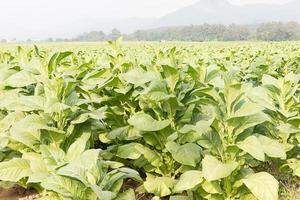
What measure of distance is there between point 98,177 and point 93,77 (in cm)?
126

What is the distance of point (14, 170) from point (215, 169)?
4.58ft

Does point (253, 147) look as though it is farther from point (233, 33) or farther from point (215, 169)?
point (233, 33)

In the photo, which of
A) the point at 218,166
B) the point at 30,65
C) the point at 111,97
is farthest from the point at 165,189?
the point at 30,65

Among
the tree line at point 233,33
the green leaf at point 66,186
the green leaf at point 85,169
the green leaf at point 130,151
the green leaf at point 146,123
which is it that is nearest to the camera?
the green leaf at point 85,169

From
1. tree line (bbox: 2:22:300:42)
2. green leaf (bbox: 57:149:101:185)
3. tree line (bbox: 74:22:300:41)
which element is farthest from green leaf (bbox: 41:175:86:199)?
tree line (bbox: 74:22:300:41)

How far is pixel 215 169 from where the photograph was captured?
2488 millimetres

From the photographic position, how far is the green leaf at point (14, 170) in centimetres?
284

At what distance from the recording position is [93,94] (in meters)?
3.55

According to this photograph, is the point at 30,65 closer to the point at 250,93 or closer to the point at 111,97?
the point at 111,97

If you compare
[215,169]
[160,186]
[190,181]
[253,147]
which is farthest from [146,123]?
[253,147]

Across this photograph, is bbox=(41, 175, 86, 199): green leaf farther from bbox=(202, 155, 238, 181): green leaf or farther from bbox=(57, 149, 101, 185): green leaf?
bbox=(202, 155, 238, 181): green leaf

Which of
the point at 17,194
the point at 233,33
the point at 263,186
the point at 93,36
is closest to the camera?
the point at 263,186

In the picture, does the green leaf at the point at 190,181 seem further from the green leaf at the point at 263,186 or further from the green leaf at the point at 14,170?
the green leaf at the point at 14,170

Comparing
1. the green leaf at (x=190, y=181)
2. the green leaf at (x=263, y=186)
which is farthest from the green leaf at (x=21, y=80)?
the green leaf at (x=263, y=186)
